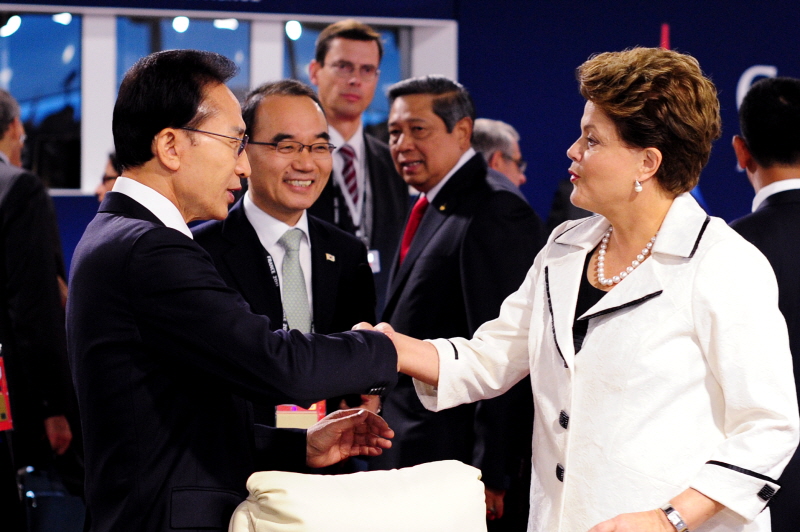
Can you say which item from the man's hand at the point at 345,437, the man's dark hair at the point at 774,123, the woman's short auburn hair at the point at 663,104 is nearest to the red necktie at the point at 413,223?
the man's dark hair at the point at 774,123

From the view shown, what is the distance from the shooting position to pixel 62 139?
207 inches

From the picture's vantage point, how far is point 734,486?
165 cm

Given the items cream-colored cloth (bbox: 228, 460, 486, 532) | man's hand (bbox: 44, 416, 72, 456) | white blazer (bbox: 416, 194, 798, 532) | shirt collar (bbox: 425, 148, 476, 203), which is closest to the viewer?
cream-colored cloth (bbox: 228, 460, 486, 532)

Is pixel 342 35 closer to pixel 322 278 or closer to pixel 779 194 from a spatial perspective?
pixel 322 278

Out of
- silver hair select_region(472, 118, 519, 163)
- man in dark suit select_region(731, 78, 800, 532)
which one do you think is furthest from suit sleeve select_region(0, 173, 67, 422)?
man in dark suit select_region(731, 78, 800, 532)

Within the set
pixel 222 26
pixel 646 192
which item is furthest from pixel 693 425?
pixel 222 26

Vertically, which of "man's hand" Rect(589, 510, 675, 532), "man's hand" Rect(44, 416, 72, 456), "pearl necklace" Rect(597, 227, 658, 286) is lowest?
"man's hand" Rect(44, 416, 72, 456)

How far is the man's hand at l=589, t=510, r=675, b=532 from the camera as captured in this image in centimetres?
165

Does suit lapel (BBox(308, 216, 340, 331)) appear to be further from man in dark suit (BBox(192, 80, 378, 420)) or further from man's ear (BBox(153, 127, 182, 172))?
man's ear (BBox(153, 127, 182, 172))

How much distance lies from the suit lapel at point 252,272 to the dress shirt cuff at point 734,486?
1.19m

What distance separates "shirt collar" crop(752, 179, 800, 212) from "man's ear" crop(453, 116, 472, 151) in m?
1.24

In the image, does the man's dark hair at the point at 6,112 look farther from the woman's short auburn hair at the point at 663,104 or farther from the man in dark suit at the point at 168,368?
the woman's short auburn hair at the point at 663,104

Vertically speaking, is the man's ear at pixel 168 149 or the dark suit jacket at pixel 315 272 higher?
the man's ear at pixel 168 149

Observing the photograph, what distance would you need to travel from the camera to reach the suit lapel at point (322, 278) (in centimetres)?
252
